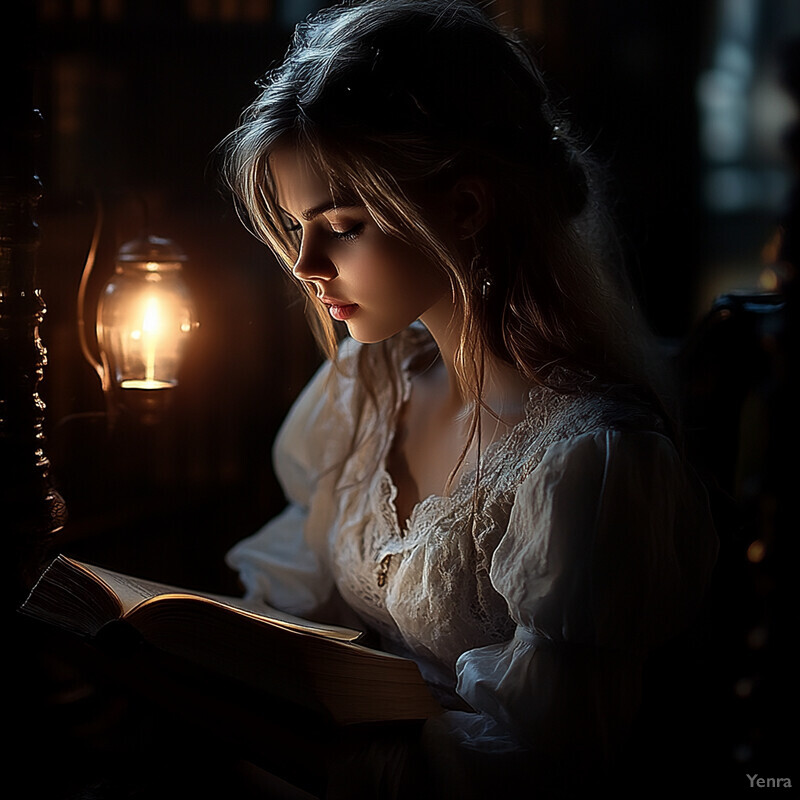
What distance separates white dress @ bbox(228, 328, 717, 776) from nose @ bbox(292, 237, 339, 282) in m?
0.28

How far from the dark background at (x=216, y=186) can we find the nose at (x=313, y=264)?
60 cm

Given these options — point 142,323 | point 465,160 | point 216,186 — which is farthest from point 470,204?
point 216,186

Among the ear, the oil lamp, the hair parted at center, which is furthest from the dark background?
the ear

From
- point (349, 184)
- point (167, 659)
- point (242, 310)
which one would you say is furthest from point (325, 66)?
point (242, 310)

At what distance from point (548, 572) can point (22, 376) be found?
57 cm

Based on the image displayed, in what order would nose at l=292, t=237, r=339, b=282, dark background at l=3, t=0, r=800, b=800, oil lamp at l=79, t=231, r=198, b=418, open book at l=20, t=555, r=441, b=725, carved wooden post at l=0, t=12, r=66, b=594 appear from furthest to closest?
dark background at l=3, t=0, r=800, b=800 < oil lamp at l=79, t=231, r=198, b=418 < nose at l=292, t=237, r=339, b=282 < carved wooden post at l=0, t=12, r=66, b=594 < open book at l=20, t=555, r=441, b=725

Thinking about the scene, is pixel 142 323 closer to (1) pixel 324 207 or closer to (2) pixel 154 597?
(1) pixel 324 207

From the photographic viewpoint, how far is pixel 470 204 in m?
0.98

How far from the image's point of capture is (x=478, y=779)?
0.80m

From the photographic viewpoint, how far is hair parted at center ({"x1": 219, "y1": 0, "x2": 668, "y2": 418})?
36.0 inches

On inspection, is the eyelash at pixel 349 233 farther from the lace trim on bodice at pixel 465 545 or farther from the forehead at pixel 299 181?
the lace trim on bodice at pixel 465 545

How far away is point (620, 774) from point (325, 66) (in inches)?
30.9

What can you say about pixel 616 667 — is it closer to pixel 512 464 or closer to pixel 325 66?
pixel 512 464

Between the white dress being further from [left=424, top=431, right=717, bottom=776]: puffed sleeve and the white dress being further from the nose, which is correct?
the nose
